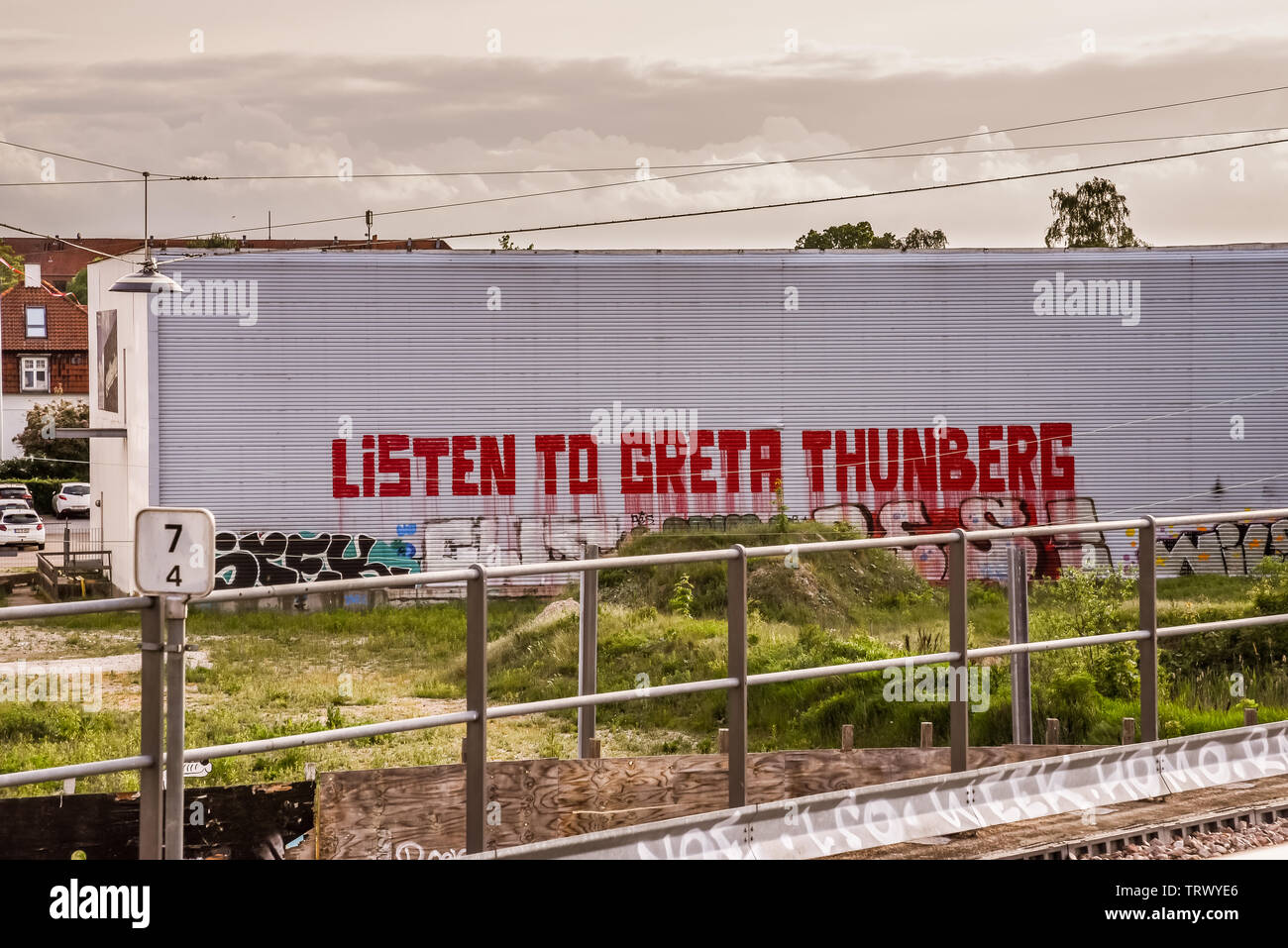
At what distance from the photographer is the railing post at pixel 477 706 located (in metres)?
4.96

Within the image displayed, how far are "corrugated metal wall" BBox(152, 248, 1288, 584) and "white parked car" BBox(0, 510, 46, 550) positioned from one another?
16.2m

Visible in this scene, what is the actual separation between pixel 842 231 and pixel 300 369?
1708 inches

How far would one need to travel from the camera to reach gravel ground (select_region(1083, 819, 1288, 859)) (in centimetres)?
545

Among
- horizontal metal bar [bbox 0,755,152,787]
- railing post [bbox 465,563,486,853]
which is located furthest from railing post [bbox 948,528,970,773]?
horizontal metal bar [bbox 0,755,152,787]

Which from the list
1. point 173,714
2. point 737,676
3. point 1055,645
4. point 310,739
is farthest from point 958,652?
point 173,714

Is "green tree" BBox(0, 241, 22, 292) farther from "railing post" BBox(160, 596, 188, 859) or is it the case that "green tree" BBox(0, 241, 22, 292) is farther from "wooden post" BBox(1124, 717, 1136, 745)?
"railing post" BBox(160, 596, 188, 859)

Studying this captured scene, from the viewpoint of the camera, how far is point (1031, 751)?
8289 millimetres

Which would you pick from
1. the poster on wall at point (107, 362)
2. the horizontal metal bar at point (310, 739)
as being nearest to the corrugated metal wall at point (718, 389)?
the poster on wall at point (107, 362)

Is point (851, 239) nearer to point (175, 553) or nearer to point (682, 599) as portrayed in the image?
point (682, 599)

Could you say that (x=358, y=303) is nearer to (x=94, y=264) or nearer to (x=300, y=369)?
(x=300, y=369)

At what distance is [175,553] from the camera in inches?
174

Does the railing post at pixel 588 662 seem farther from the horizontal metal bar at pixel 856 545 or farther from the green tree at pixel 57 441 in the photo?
the green tree at pixel 57 441

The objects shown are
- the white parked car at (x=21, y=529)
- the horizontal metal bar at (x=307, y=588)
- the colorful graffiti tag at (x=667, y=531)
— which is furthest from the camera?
the white parked car at (x=21, y=529)

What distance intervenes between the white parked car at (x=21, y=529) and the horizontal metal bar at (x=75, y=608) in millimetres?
37020
